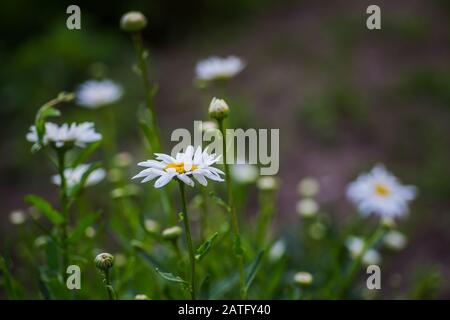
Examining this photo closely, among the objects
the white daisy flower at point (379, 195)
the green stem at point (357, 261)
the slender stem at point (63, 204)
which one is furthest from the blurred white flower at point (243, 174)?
the slender stem at point (63, 204)

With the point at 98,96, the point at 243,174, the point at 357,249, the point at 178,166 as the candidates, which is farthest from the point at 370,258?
Result: the point at 98,96

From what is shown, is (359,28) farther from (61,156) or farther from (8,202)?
(61,156)

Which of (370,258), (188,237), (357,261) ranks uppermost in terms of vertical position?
(188,237)

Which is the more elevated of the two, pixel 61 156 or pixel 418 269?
pixel 61 156

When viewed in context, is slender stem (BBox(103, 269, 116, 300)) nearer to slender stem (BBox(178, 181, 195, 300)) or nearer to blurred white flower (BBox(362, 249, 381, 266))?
slender stem (BBox(178, 181, 195, 300))

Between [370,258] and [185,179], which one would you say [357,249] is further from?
[185,179]
